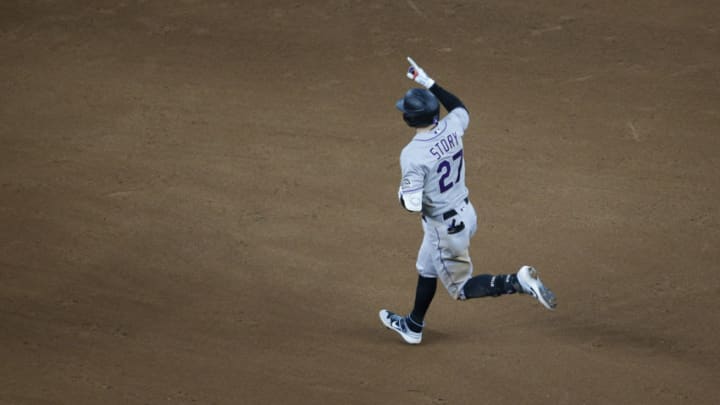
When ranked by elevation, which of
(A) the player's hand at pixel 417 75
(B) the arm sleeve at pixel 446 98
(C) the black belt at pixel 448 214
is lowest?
(C) the black belt at pixel 448 214

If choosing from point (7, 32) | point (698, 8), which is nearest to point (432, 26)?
point (698, 8)

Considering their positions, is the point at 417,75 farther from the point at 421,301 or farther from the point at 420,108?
the point at 421,301

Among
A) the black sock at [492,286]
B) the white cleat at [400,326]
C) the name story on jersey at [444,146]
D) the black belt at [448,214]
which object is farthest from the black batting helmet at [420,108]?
the white cleat at [400,326]

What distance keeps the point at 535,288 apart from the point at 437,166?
43.0 inches

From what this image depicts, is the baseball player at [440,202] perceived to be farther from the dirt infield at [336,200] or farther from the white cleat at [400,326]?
the dirt infield at [336,200]

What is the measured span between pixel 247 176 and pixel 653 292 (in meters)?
4.08

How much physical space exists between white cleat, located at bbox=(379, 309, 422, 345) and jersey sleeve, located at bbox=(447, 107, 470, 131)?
1.60 m

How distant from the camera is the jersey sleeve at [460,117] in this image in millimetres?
6906

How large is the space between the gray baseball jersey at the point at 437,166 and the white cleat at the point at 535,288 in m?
0.69

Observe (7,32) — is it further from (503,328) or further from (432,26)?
(503,328)

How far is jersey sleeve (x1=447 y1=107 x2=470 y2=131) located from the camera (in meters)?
6.91

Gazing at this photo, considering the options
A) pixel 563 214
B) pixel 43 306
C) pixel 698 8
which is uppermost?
pixel 698 8

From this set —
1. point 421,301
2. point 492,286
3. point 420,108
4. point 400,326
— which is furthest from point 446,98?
point 400,326

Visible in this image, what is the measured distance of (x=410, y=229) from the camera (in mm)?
8836
